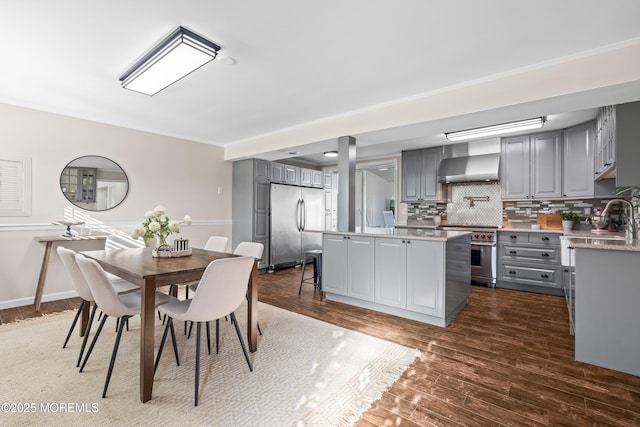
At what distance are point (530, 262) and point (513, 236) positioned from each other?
426 millimetres

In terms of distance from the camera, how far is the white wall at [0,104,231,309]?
11.9ft

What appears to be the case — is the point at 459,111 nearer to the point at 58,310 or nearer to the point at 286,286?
the point at 286,286

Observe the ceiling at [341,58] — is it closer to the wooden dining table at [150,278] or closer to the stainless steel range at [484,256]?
the wooden dining table at [150,278]

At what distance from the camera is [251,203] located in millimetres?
5598

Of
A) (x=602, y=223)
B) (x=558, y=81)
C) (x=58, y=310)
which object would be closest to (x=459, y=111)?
A: (x=558, y=81)

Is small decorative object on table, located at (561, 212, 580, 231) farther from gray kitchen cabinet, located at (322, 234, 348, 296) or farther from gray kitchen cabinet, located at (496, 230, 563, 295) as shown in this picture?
gray kitchen cabinet, located at (322, 234, 348, 296)

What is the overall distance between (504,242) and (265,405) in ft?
14.0

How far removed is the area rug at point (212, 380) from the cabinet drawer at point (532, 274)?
2917mm

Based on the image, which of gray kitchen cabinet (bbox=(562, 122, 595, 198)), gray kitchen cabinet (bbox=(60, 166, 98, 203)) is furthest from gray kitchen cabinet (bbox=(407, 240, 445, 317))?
gray kitchen cabinet (bbox=(60, 166, 98, 203))

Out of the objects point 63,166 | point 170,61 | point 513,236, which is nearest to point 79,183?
point 63,166

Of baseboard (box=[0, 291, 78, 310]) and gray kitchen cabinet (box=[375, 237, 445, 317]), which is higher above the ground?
gray kitchen cabinet (box=[375, 237, 445, 317])

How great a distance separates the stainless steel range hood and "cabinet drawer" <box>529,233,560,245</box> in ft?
3.60

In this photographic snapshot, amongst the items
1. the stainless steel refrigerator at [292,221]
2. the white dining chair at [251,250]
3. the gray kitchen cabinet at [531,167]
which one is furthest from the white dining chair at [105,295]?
the gray kitchen cabinet at [531,167]

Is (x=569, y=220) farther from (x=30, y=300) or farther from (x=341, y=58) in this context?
(x=30, y=300)
